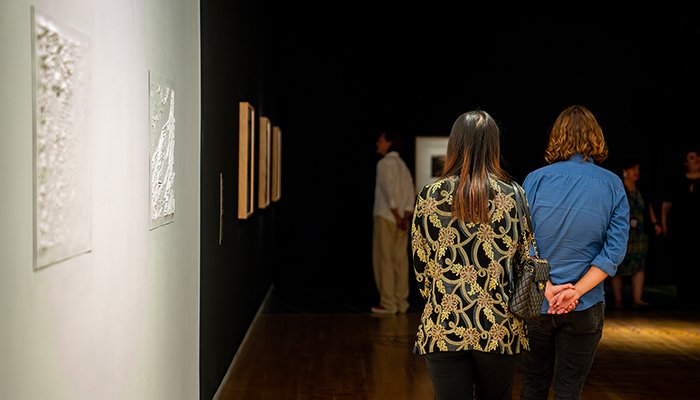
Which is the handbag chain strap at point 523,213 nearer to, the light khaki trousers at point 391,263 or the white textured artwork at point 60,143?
the white textured artwork at point 60,143

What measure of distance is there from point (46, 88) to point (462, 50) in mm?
8440

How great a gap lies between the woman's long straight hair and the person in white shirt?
16.3 feet

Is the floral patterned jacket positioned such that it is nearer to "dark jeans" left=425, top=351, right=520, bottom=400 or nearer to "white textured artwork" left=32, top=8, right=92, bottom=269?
"dark jeans" left=425, top=351, right=520, bottom=400

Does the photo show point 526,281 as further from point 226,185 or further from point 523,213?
point 226,185

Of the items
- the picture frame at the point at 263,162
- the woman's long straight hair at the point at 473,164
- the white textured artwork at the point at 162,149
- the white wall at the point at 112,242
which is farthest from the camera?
the picture frame at the point at 263,162

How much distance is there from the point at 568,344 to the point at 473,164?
989 millimetres

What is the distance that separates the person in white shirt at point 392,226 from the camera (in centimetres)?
746

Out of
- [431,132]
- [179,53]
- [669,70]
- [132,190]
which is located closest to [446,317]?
[132,190]

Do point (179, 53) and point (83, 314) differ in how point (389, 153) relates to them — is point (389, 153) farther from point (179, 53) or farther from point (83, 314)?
point (83, 314)

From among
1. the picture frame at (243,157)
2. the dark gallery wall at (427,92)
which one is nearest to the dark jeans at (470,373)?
the picture frame at (243,157)

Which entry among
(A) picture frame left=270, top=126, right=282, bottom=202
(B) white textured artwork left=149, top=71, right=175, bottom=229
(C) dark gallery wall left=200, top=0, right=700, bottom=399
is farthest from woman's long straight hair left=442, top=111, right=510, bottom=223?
(C) dark gallery wall left=200, top=0, right=700, bottom=399

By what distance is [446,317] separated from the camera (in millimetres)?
2354

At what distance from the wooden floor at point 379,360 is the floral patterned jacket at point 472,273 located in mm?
2235

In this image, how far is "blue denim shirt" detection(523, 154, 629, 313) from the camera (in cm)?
279
